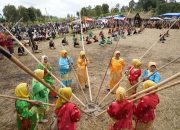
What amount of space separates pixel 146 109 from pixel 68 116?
1.73 metres

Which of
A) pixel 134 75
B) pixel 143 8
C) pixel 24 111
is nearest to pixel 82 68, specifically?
pixel 134 75

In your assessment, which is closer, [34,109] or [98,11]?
[34,109]

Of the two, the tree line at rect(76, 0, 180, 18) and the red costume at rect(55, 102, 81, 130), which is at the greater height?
the red costume at rect(55, 102, 81, 130)

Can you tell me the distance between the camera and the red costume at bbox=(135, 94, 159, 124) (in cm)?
558

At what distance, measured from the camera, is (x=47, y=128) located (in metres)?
7.43

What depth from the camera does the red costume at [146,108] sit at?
558cm

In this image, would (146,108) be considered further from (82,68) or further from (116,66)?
(82,68)

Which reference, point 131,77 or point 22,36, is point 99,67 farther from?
point 22,36

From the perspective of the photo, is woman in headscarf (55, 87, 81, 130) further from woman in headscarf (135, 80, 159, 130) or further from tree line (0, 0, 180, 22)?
tree line (0, 0, 180, 22)

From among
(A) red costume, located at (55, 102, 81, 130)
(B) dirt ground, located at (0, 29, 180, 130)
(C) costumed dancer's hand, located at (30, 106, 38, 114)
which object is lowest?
(B) dirt ground, located at (0, 29, 180, 130)

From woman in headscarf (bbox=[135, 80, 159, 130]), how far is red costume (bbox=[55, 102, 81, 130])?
142 centimetres

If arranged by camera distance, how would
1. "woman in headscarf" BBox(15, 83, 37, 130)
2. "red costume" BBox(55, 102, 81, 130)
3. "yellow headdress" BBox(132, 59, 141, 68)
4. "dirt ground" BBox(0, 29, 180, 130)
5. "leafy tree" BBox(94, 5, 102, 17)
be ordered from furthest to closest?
"leafy tree" BBox(94, 5, 102, 17) → "yellow headdress" BBox(132, 59, 141, 68) → "dirt ground" BBox(0, 29, 180, 130) → "woman in headscarf" BBox(15, 83, 37, 130) → "red costume" BBox(55, 102, 81, 130)

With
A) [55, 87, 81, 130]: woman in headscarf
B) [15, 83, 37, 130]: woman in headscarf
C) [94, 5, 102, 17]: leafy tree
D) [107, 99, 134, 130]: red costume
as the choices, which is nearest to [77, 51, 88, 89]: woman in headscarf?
[15, 83, 37, 130]: woman in headscarf

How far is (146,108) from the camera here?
18.5 feet
